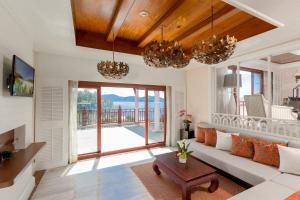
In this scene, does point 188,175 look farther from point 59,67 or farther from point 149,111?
point 59,67

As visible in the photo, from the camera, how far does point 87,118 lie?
13.2ft

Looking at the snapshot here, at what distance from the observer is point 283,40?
2709mm

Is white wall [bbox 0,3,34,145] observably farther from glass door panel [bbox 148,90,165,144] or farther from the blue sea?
glass door panel [bbox 148,90,165,144]

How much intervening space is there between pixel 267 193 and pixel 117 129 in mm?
4855

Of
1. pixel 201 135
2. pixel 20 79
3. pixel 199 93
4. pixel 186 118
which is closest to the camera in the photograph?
pixel 20 79

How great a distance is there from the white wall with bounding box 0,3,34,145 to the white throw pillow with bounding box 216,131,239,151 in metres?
3.56

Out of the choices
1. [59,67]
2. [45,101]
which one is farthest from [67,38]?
[45,101]

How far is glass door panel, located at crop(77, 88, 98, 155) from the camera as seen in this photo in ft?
12.9

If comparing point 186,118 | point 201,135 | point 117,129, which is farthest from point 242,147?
point 117,129

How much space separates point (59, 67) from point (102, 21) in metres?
1.74

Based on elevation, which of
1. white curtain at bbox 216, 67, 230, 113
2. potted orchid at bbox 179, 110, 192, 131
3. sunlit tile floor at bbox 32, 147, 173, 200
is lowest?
sunlit tile floor at bbox 32, 147, 173, 200

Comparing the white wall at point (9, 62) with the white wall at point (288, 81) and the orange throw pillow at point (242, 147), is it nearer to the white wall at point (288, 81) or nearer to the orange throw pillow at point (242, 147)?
the orange throw pillow at point (242, 147)

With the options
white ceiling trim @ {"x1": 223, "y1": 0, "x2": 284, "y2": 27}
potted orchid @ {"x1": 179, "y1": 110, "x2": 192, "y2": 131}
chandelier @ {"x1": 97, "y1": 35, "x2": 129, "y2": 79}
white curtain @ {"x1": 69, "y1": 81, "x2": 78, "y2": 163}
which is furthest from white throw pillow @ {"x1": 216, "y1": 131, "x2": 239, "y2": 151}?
white curtain @ {"x1": 69, "y1": 81, "x2": 78, "y2": 163}

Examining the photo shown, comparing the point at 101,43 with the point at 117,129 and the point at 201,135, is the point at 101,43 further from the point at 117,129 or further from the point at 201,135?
the point at 117,129
